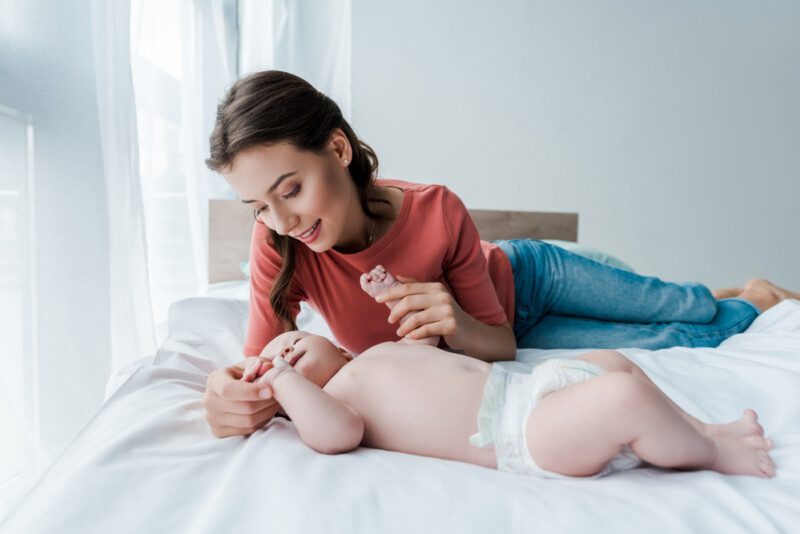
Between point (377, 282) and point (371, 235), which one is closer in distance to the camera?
point (377, 282)

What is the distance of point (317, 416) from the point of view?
87 cm

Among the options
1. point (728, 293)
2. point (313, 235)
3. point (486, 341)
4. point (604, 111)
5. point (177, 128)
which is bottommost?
point (728, 293)

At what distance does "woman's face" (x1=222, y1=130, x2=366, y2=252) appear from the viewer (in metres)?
1.04

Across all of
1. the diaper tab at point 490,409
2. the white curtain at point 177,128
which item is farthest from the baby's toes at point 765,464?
the white curtain at point 177,128

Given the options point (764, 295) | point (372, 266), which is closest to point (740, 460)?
point (372, 266)

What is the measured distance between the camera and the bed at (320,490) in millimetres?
643

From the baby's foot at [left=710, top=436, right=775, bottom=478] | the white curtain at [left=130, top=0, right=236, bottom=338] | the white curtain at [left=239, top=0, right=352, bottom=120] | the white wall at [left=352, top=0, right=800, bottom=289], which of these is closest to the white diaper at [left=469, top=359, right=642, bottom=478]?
the baby's foot at [left=710, top=436, right=775, bottom=478]

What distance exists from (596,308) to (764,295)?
658 millimetres

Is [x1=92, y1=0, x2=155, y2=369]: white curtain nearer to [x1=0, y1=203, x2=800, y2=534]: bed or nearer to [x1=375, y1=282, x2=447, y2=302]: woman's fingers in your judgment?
[x1=0, y1=203, x2=800, y2=534]: bed

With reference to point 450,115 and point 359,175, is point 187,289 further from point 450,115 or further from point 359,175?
point 450,115

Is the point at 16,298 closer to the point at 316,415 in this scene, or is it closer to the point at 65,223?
the point at 65,223

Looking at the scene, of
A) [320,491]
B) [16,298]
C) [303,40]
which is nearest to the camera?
[320,491]

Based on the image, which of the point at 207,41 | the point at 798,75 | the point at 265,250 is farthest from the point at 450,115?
the point at 265,250

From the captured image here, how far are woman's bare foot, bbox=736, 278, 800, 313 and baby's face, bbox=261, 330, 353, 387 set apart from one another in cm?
148
